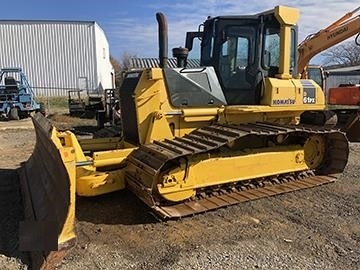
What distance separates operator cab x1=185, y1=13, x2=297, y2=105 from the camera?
611 centimetres

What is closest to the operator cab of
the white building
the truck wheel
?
the truck wheel

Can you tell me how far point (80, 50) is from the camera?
28047 mm

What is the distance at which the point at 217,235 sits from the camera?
4516 mm

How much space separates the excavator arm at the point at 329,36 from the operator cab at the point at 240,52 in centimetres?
A: 472

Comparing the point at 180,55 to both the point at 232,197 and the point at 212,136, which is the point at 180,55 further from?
the point at 232,197

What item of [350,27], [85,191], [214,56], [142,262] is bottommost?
[142,262]

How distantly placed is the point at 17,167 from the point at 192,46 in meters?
4.16

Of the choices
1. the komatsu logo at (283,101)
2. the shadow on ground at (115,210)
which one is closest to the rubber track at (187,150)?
the shadow on ground at (115,210)

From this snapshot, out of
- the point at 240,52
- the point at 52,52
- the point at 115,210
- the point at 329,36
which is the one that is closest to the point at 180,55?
the point at 240,52

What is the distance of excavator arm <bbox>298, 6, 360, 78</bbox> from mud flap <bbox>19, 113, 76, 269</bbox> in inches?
310

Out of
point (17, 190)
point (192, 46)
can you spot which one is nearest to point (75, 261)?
point (17, 190)

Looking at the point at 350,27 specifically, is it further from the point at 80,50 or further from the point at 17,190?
the point at 80,50

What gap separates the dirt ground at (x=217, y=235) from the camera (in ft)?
12.8

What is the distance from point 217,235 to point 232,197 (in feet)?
3.34
